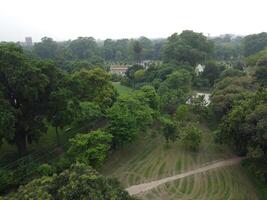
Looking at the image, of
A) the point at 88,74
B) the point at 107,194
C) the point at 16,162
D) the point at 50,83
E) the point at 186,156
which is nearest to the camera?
the point at 107,194

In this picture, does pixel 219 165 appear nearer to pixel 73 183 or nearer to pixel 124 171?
pixel 124 171

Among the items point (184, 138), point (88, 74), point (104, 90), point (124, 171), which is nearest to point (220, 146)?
point (184, 138)

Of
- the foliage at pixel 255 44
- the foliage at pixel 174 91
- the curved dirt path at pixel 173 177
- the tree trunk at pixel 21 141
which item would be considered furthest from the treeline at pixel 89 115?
the foliage at pixel 255 44

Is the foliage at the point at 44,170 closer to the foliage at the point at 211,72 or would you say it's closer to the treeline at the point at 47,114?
the treeline at the point at 47,114

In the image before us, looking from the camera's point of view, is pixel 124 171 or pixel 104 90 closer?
pixel 124 171

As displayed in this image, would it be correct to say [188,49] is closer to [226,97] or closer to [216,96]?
[216,96]

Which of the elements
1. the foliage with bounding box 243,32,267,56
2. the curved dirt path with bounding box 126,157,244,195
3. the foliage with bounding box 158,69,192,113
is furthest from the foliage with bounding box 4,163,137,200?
the foliage with bounding box 243,32,267,56

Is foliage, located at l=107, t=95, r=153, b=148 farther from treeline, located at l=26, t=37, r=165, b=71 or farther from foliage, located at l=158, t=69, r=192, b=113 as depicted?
treeline, located at l=26, t=37, r=165, b=71
